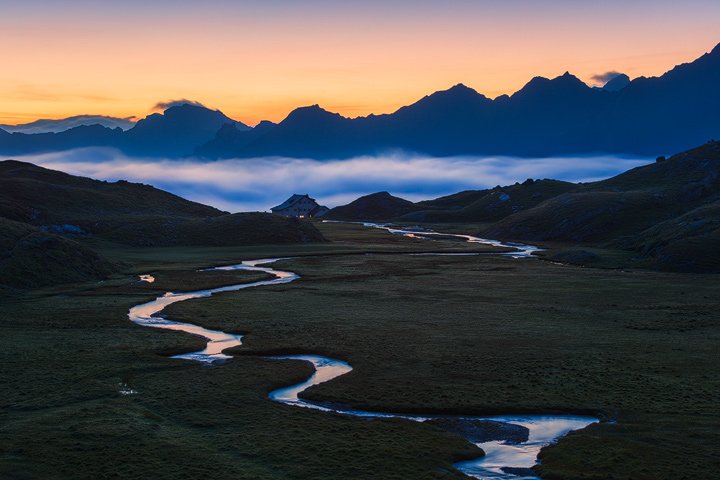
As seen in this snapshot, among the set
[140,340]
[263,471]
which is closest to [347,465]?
[263,471]

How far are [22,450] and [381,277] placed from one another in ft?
247

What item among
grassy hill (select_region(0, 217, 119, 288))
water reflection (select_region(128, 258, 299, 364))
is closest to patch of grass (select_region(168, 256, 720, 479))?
water reflection (select_region(128, 258, 299, 364))

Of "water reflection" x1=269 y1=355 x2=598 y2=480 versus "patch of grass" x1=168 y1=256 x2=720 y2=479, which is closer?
"water reflection" x1=269 y1=355 x2=598 y2=480

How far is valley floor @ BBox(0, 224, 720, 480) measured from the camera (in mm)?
29500

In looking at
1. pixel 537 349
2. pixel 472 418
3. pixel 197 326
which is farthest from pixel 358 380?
pixel 197 326

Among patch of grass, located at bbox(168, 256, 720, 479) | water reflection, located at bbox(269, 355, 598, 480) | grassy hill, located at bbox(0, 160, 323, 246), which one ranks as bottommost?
water reflection, located at bbox(269, 355, 598, 480)

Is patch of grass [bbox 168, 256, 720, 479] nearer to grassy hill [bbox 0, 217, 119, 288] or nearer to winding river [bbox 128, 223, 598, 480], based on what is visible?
winding river [bbox 128, 223, 598, 480]

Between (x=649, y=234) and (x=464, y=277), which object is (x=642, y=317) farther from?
(x=649, y=234)

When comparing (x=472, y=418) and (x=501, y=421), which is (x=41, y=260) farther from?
(x=501, y=421)

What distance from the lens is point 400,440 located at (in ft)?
105

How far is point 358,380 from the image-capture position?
4278 cm

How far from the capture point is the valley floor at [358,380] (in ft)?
96.8

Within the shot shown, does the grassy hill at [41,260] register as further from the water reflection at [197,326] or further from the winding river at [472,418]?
the winding river at [472,418]

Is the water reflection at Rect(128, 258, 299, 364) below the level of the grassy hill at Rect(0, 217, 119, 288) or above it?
below
